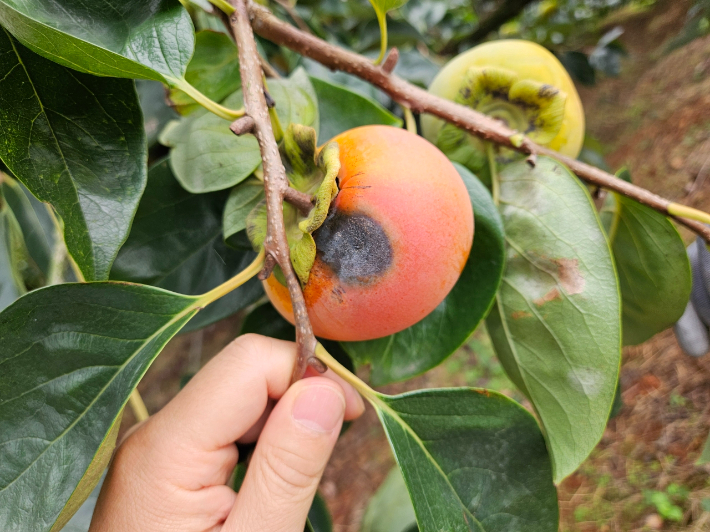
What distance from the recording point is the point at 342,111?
0.84 metres

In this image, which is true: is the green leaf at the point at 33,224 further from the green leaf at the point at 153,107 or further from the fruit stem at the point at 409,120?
the fruit stem at the point at 409,120

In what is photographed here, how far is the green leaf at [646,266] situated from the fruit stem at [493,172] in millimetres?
215

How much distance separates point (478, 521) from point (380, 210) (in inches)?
18.0

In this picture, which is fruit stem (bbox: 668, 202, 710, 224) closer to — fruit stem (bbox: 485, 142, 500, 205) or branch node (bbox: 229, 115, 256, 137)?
fruit stem (bbox: 485, 142, 500, 205)

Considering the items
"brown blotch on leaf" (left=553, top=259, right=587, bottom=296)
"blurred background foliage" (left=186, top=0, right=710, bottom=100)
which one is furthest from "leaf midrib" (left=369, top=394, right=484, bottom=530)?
"blurred background foliage" (left=186, top=0, right=710, bottom=100)

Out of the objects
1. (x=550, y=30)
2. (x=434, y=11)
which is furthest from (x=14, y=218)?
(x=550, y=30)

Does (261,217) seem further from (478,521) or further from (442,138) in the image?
(478,521)

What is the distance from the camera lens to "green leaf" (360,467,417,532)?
1.22 meters

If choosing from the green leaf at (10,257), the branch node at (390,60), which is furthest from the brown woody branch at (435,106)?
the green leaf at (10,257)

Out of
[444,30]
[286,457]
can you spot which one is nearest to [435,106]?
[286,457]

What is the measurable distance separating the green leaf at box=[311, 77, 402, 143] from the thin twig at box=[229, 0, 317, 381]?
0.22 m

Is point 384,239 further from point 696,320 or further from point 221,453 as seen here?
point 696,320

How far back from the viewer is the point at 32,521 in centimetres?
51

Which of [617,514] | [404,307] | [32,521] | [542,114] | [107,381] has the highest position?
[542,114]
